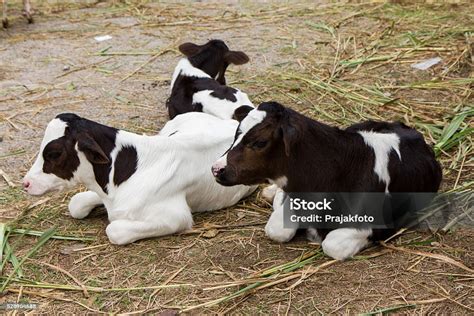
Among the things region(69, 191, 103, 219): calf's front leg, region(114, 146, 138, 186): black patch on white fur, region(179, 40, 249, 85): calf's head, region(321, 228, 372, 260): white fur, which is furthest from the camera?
region(179, 40, 249, 85): calf's head

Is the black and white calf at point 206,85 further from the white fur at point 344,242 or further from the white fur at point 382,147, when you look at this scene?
the white fur at point 344,242

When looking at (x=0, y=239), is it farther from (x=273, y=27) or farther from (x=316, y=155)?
(x=273, y=27)

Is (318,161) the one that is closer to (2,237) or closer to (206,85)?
(2,237)

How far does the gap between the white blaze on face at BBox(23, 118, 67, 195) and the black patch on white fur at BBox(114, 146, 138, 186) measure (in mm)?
356

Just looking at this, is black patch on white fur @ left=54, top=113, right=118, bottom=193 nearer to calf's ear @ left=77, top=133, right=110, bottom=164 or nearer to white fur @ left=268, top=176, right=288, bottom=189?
calf's ear @ left=77, top=133, right=110, bottom=164

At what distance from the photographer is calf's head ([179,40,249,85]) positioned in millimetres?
7465

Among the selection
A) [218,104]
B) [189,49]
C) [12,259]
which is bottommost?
[12,259]

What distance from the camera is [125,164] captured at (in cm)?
511

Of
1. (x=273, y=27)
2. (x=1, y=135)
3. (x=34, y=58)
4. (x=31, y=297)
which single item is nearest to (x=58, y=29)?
(x=34, y=58)

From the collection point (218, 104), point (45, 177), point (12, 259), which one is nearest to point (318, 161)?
point (45, 177)

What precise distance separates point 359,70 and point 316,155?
11.7 ft

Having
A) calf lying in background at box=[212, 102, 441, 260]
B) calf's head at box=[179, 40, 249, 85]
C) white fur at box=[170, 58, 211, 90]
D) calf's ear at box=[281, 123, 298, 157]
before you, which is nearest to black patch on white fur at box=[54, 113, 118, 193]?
calf lying in background at box=[212, 102, 441, 260]

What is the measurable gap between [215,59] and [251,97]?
0.51m

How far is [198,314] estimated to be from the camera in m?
4.26
